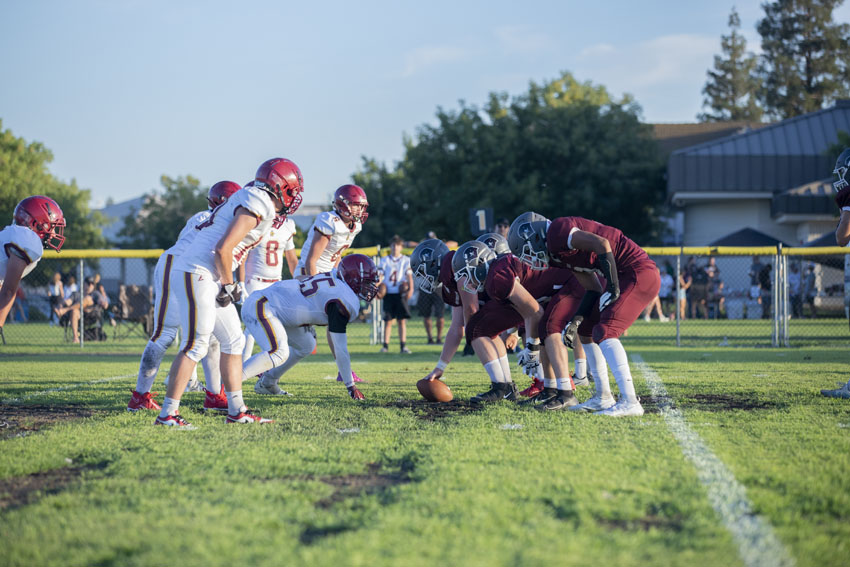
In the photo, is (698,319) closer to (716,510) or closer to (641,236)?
(641,236)

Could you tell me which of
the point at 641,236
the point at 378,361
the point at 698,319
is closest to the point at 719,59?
the point at 641,236

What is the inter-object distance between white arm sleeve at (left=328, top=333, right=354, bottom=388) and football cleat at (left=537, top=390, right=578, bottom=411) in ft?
5.58

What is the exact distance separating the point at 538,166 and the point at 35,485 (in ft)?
103

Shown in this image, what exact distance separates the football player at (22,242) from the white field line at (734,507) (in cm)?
507

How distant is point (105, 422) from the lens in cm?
608

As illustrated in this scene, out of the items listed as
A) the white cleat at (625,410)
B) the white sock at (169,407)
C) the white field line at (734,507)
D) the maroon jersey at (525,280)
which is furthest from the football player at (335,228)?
the white field line at (734,507)

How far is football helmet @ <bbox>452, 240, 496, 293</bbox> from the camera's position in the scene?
7.12 metres

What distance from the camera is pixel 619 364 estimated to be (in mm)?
6184

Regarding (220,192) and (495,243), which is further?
(495,243)

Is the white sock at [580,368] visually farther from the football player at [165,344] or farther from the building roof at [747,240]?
the building roof at [747,240]

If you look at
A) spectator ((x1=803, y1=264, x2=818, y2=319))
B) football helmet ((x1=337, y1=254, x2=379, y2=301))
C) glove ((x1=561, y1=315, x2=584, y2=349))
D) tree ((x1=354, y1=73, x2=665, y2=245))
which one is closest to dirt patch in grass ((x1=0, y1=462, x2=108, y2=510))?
football helmet ((x1=337, y1=254, x2=379, y2=301))

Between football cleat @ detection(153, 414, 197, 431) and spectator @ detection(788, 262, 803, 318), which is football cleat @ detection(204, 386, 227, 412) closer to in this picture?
football cleat @ detection(153, 414, 197, 431)

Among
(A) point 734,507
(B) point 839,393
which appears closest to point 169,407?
(A) point 734,507

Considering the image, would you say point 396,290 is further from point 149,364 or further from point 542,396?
point 149,364
